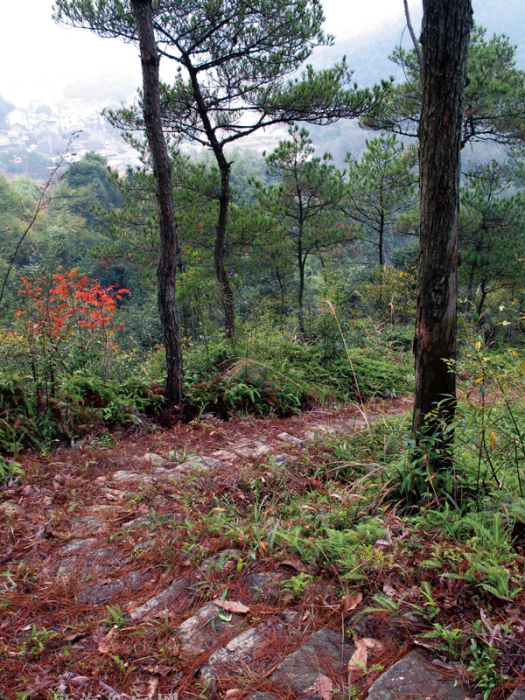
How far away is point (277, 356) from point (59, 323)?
286 cm

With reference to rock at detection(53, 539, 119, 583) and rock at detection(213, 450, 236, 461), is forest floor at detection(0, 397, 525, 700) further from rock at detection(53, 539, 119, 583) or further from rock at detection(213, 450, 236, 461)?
rock at detection(213, 450, 236, 461)

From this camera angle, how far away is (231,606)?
158 cm

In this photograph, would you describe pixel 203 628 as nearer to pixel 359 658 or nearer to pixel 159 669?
pixel 159 669

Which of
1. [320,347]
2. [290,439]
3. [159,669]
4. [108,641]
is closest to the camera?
[159,669]

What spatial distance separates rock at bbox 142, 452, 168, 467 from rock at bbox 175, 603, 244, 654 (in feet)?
5.44

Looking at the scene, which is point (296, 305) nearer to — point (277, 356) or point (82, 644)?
point (277, 356)

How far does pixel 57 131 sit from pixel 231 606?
134018mm

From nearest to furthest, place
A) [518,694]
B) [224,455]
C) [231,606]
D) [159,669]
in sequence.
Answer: [518,694], [159,669], [231,606], [224,455]

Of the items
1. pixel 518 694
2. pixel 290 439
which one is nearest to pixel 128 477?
pixel 290 439

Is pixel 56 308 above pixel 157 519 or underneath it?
above

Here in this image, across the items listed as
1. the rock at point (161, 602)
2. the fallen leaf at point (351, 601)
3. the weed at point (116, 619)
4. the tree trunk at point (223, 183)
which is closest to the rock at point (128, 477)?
the rock at point (161, 602)

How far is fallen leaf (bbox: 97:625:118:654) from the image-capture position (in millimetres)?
1394

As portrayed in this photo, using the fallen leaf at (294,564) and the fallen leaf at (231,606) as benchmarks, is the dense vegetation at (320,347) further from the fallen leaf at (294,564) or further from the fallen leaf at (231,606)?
the fallen leaf at (231,606)

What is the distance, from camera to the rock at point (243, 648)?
1.30 m
